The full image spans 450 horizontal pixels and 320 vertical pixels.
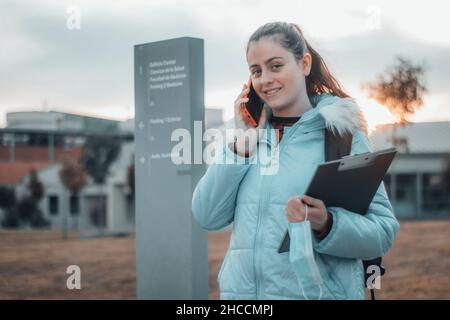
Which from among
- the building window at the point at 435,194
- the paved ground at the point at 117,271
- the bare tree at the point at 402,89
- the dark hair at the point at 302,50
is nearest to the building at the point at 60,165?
the building window at the point at 435,194

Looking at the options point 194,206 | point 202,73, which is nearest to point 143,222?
point 202,73

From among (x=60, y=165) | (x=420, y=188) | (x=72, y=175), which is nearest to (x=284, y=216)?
(x=72, y=175)

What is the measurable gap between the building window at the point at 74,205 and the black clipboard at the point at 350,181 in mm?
35778

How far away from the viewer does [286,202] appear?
7.09ft

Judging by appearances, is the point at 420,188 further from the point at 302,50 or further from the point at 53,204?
the point at 302,50

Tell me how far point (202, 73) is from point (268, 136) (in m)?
3.87

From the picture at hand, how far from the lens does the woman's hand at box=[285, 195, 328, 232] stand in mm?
2025

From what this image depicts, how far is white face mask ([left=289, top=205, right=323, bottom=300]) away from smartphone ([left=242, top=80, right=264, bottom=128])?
395mm

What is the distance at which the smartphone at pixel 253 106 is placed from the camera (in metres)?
2.30

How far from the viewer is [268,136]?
2.25 metres

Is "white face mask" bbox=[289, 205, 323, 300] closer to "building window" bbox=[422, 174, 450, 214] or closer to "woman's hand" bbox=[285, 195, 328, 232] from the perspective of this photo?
"woman's hand" bbox=[285, 195, 328, 232]

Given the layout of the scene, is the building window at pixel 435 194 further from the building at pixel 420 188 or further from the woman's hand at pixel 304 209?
the woman's hand at pixel 304 209

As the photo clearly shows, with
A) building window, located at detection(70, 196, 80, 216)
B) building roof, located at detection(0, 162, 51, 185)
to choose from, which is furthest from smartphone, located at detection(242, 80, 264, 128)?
building window, located at detection(70, 196, 80, 216)
